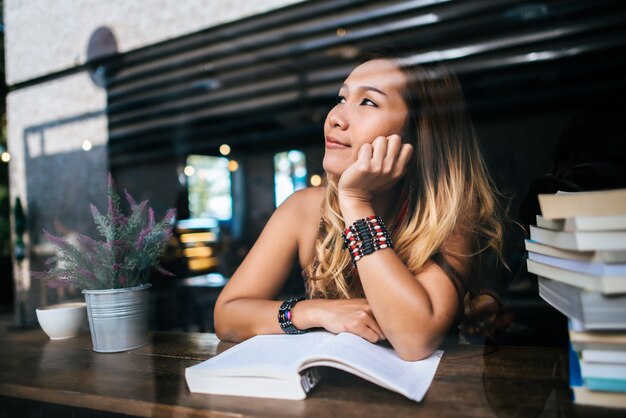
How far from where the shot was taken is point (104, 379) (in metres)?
0.92

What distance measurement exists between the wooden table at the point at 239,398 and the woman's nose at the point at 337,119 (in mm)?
627

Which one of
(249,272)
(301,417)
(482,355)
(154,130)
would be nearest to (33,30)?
(154,130)

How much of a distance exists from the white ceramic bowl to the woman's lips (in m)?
0.87

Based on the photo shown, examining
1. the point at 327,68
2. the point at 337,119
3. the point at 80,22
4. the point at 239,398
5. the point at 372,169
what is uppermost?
the point at 80,22

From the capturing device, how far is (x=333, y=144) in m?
1.21

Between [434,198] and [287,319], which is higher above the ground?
[434,198]

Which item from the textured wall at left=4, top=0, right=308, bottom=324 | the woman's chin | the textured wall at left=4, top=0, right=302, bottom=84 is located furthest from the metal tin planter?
the textured wall at left=4, top=0, right=302, bottom=84

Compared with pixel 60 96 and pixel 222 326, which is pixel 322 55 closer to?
pixel 60 96

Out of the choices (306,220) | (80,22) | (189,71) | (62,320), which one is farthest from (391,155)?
(189,71)

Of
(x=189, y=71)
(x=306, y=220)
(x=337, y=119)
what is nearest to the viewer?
(x=337, y=119)

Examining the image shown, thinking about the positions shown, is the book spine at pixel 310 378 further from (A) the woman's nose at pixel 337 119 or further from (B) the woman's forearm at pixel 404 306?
(A) the woman's nose at pixel 337 119

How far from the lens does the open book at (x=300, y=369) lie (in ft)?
2.43

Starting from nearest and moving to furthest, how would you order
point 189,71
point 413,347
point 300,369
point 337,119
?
point 300,369 < point 413,347 < point 337,119 < point 189,71

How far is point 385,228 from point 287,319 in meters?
0.33
